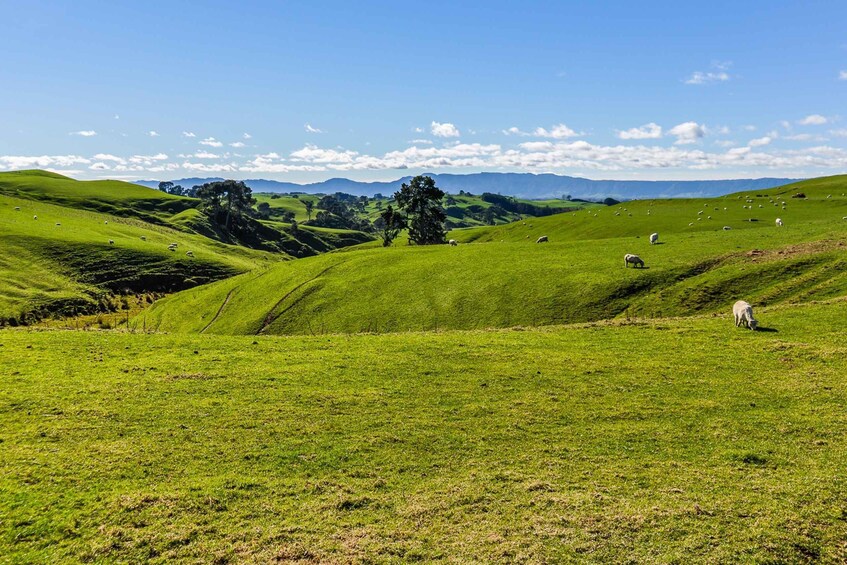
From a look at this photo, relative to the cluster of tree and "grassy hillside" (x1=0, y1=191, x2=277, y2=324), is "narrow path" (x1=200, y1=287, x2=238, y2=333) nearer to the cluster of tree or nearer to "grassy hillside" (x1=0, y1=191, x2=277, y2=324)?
"grassy hillside" (x1=0, y1=191, x2=277, y2=324)

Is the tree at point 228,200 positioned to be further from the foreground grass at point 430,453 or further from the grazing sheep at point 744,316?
the grazing sheep at point 744,316

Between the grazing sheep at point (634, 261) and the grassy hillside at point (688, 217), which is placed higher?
the grassy hillside at point (688, 217)

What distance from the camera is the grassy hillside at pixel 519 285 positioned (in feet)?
128

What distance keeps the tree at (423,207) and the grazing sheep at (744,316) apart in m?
70.7

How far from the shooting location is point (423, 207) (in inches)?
4107

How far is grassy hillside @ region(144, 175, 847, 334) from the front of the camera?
39.1m

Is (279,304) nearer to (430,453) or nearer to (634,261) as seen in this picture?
(634,261)

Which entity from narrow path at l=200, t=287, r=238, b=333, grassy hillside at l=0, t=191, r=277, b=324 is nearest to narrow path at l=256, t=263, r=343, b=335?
narrow path at l=200, t=287, r=238, b=333

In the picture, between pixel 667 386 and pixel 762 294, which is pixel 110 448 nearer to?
pixel 667 386

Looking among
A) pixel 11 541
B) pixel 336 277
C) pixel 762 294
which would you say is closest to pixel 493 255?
pixel 336 277

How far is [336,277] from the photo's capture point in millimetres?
59844

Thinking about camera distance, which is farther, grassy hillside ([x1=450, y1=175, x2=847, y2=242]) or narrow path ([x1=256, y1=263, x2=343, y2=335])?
grassy hillside ([x1=450, y1=175, x2=847, y2=242])

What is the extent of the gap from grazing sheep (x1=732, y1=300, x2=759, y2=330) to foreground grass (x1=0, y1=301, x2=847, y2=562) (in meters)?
1.20

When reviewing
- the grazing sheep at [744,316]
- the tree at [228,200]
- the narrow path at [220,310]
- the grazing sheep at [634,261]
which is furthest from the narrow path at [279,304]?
the tree at [228,200]
